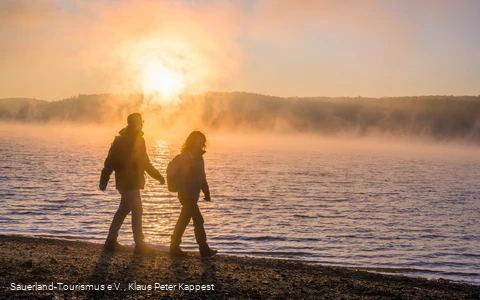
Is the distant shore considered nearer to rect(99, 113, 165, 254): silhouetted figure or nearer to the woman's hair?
rect(99, 113, 165, 254): silhouetted figure

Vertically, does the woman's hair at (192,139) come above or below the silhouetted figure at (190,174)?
above

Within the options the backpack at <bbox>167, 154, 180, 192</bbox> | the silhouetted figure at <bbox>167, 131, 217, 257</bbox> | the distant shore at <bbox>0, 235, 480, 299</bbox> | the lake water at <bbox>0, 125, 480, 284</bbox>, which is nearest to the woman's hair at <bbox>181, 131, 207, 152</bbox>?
the silhouetted figure at <bbox>167, 131, 217, 257</bbox>

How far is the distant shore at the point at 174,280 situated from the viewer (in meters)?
7.88

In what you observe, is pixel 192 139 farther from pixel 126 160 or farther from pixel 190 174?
pixel 126 160

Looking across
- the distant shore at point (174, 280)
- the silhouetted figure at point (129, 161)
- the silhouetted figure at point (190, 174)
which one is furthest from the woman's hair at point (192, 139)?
the distant shore at point (174, 280)

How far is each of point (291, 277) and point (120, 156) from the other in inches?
144

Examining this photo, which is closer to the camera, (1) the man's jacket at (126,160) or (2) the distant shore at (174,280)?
(2) the distant shore at (174,280)

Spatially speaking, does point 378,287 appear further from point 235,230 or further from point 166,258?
point 235,230

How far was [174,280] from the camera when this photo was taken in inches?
339

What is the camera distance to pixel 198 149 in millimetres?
10875

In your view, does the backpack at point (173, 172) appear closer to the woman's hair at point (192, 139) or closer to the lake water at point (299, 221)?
the woman's hair at point (192, 139)

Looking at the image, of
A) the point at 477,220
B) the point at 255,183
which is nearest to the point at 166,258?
the point at 477,220

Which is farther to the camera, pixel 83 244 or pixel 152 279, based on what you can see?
pixel 83 244

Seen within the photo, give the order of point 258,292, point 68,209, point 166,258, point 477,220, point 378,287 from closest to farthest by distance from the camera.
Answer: point 258,292, point 378,287, point 166,258, point 68,209, point 477,220
